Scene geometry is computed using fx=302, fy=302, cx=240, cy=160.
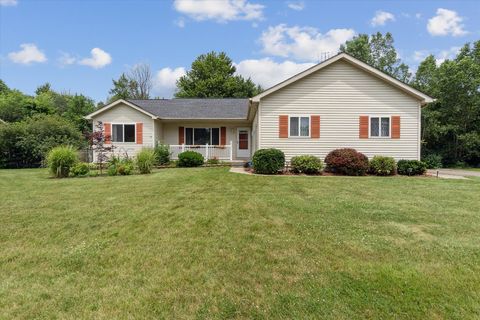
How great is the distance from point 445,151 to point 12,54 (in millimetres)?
42323

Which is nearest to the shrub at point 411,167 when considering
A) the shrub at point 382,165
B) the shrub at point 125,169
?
the shrub at point 382,165

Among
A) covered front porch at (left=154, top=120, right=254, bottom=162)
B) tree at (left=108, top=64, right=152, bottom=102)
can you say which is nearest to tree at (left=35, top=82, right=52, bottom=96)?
tree at (left=108, top=64, right=152, bottom=102)

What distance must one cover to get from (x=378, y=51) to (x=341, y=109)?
21852 mm

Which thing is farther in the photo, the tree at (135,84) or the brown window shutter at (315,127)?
the tree at (135,84)

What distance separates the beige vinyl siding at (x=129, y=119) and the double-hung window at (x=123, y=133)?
229mm

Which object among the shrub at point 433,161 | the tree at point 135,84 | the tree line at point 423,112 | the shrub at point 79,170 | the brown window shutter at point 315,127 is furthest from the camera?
the tree at point 135,84

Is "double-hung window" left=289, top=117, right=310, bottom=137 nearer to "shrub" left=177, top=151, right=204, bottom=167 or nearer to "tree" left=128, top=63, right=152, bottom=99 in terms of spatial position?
"shrub" left=177, top=151, right=204, bottom=167

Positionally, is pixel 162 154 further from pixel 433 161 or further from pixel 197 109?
pixel 433 161

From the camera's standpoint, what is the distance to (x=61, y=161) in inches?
475

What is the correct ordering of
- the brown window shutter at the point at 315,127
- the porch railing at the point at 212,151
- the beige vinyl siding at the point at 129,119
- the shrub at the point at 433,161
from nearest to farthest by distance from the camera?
1. the brown window shutter at the point at 315,127
2. the beige vinyl siding at the point at 129,119
3. the porch railing at the point at 212,151
4. the shrub at the point at 433,161

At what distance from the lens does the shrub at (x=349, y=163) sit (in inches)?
501

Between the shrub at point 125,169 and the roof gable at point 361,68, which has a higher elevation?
the roof gable at point 361,68

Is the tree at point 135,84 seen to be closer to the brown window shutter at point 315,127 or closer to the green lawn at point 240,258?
the brown window shutter at point 315,127

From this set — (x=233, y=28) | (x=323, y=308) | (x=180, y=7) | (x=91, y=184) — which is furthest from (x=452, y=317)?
(x=233, y=28)
